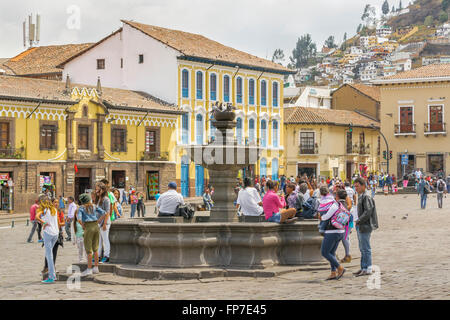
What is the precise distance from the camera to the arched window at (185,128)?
48.9m

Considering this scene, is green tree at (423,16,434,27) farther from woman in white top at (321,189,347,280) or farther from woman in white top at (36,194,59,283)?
woman in white top at (36,194,59,283)

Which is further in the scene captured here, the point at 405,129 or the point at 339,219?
the point at 405,129

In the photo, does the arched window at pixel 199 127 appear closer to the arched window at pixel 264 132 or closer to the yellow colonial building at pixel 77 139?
the yellow colonial building at pixel 77 139

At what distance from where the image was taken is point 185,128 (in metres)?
49.2

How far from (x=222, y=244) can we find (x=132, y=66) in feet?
126

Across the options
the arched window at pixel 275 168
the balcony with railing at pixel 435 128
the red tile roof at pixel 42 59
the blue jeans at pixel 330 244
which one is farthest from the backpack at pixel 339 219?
the balcony with railing at pixel 435 128

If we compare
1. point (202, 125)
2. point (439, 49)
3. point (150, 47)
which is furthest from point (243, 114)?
point (439, 49)

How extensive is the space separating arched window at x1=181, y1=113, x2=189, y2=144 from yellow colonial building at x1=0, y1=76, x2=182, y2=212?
960mm

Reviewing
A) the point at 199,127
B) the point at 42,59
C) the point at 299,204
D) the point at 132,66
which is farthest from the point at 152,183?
the point at 299,204

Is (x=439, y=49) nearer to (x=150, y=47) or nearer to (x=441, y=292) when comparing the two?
(x=150, y=47)

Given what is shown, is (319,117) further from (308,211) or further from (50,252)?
(50,252)

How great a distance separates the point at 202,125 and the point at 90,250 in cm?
3802

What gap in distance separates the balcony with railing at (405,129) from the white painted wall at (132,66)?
19.1 meters

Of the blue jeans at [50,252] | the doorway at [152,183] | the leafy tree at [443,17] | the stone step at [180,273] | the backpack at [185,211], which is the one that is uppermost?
the leafy tree at [443,17]
